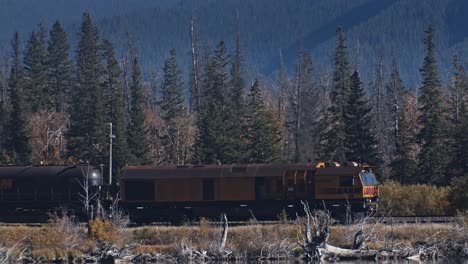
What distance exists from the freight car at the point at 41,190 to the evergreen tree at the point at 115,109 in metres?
17.0

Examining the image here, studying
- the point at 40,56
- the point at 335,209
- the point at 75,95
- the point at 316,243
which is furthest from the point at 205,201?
the point at 40,56

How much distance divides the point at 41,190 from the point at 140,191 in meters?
5.73

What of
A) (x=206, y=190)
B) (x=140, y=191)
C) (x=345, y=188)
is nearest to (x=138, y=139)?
(x=140, y=191)

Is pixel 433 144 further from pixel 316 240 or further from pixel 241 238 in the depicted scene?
pixel 316 240

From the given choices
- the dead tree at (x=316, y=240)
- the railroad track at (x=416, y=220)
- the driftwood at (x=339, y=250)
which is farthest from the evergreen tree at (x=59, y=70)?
the dead tree at (x=316, y=240)

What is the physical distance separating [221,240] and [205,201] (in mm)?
7921

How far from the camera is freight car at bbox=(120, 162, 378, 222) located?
5450 cm

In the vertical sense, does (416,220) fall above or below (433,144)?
below

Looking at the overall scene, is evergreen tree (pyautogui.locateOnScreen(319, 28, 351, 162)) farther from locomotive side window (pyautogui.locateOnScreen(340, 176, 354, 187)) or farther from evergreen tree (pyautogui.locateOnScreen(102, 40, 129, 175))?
locomotive side window (pyautogui.locateOnScreen(340, 176, 354, 187))

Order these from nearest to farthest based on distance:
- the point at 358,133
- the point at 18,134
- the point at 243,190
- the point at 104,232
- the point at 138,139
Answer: the point at 104,232
the point at 243,190
the point at 358,133
the point at 138,139
the point at 18,134

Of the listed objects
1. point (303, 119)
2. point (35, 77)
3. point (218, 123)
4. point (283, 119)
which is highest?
point (35, 77)

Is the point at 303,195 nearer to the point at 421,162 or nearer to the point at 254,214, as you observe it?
the point at 254,214

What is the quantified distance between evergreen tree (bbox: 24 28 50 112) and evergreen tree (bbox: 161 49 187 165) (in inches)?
462

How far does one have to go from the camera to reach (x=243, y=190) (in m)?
55.6
